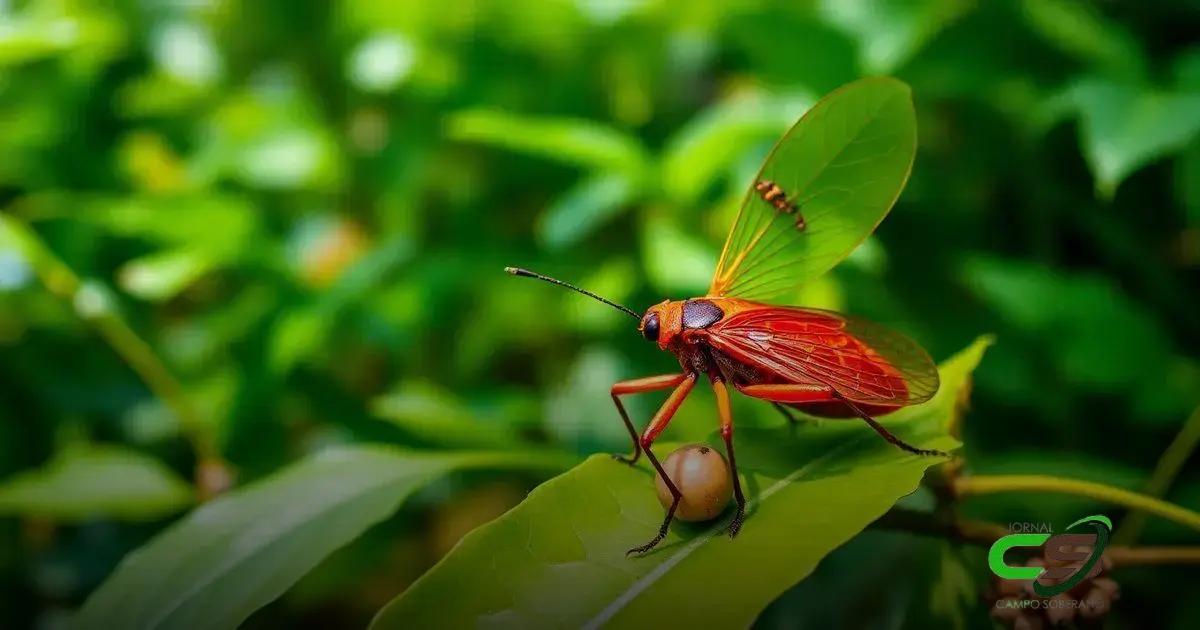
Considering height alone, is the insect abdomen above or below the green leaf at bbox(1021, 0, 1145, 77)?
below

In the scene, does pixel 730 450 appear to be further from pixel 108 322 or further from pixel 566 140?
pixel 108 322

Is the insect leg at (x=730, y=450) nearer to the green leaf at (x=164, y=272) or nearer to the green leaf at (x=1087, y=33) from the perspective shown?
the green leaf at (x=1087, y=33)

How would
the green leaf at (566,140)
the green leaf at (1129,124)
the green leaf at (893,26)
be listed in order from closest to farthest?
the green leaf at (1129,124) → the green leaf at (893,26) → the green leaf at (566,140)

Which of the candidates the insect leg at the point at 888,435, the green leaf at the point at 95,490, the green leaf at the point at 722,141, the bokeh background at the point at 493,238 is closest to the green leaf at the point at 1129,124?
the bokeh background at the point at 493,238

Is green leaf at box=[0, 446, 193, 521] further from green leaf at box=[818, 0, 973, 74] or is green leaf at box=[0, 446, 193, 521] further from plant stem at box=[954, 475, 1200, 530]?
green leaf at box=[818, 0, 973, 74]

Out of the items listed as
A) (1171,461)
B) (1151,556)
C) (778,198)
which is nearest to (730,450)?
(778,198)

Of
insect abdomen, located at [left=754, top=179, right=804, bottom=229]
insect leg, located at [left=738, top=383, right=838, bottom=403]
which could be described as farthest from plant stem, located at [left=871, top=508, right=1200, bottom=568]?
insect abdomen, located at [left=754, top=179, right=804, bottom=229]
